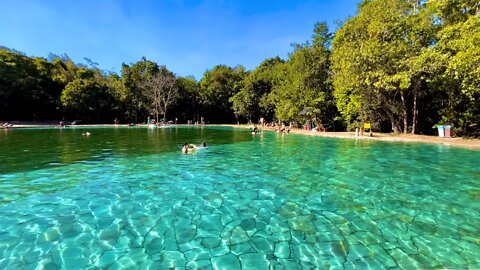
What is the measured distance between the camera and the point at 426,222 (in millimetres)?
5965

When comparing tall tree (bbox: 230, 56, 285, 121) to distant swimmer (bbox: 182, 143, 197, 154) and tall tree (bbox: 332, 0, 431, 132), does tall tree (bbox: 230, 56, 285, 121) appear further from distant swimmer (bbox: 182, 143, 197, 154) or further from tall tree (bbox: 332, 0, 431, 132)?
distant swimmer (bbox: 182, 143, 197, 154)

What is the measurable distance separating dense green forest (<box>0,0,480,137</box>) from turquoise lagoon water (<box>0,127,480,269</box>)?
10606 millimetres

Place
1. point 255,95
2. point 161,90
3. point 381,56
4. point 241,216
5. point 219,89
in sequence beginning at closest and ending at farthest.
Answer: point 241,216 → point 381,56 → point 255,95 → point 161,90 → point 219,89

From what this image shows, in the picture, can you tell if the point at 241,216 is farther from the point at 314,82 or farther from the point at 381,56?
the point at 314,82

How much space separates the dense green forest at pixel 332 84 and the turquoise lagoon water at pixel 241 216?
34.8 feet

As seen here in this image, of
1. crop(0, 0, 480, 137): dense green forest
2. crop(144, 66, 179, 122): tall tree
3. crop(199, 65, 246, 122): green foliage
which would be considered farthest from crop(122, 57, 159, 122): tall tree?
crop(199, 65, 246, 122): green foliage

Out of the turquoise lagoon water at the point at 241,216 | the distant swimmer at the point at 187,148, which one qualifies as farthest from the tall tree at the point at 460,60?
the distant swimmer at the point at 187,148

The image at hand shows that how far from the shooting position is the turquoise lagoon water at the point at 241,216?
179 inches

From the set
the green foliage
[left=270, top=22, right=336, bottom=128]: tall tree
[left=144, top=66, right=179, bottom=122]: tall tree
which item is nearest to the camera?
[left=270, top=22, right=336, bottom=128]: tall tree

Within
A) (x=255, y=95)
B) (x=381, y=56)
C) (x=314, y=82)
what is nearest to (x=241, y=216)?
(x=381, y=56)

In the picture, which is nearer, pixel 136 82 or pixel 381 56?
pixel 381 56

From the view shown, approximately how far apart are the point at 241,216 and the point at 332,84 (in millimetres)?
27239

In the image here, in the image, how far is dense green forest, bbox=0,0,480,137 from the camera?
1967 cm

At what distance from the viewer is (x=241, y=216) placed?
20.7ft
